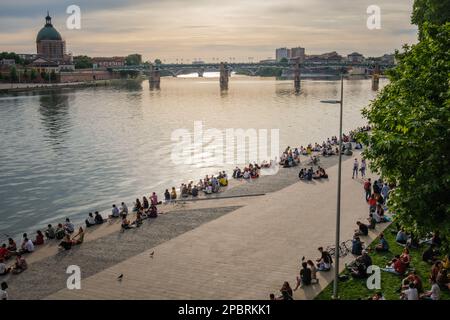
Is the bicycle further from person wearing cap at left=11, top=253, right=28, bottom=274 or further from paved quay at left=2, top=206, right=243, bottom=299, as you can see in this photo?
person wearing cap at left=11, top=253, right=28, bottom=274

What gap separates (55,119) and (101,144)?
2461 centimetres

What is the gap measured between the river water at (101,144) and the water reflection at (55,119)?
12 centimetres

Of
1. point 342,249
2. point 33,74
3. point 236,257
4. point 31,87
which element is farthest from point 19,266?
point 33,74

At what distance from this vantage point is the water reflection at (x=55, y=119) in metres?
56.2

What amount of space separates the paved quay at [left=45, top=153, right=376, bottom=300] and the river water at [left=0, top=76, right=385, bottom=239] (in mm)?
10250

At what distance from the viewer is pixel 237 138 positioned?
56.0m

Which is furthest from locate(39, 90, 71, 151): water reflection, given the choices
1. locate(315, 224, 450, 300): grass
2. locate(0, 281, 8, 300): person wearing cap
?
locate(315, 224, 450, 300): grass

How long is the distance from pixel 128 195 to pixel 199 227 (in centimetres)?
1185

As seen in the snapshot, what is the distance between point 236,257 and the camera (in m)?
17.2

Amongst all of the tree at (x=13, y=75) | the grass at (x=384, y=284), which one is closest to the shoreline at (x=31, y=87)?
the tree at (x=13, y=75)

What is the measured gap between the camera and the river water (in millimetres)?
31031

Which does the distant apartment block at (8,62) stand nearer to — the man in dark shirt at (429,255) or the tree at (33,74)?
the tree at (33,74)

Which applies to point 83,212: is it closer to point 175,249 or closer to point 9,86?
point 175,249

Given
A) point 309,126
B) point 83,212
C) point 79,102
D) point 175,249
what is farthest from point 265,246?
point 79,102
